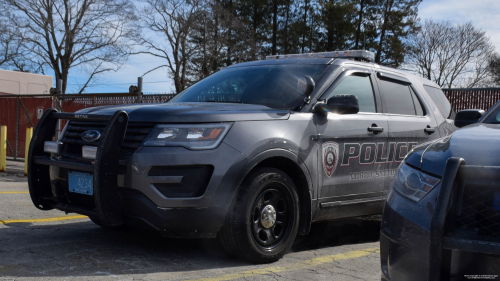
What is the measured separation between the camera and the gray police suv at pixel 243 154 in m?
3.58

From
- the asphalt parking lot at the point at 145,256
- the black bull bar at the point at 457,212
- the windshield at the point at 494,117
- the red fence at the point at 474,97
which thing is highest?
the red fence at the point at 474,97

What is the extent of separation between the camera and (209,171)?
Answer: 11.8ft

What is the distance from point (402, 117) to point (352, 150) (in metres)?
0.96

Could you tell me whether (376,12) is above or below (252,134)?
above

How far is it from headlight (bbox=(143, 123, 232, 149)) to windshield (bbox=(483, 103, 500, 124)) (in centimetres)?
200

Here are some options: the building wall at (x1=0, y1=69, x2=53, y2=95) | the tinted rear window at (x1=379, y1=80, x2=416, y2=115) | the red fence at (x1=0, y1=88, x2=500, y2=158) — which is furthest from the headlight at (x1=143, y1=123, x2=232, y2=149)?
the building wall at (x1=0, y1=69, x2=53, y2=95)

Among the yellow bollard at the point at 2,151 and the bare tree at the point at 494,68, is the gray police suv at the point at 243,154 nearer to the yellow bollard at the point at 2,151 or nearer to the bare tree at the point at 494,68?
the yellow bollard at the point at 2,151

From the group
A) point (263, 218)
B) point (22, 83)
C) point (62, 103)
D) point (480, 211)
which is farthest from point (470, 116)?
point (22, 83)

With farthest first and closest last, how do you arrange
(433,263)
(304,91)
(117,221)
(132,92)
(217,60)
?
(217,60) < (132,92) < (304,91) < (117,221) < (433,263)

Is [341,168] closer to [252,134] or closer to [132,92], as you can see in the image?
[252,134]

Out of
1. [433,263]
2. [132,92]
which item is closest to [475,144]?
[433,263]

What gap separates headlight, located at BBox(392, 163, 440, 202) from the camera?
8.27ft

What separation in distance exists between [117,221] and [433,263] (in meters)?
2.27

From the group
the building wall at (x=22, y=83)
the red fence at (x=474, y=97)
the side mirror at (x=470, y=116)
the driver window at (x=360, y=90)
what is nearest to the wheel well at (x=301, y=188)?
the driver window at (x=360, y=90)
